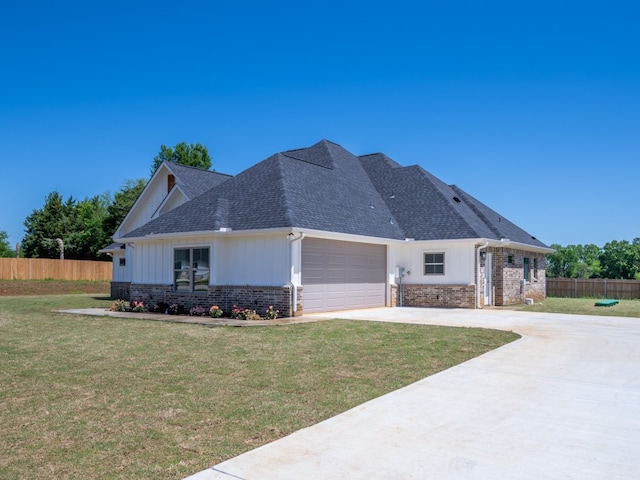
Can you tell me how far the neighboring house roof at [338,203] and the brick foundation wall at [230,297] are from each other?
6.79 ft

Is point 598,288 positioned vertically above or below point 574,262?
below

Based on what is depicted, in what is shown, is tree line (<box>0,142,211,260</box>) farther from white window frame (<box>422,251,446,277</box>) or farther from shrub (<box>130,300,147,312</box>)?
white window frame (<box>422,251,446,277</box>)

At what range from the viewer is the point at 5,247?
63188 millimetres

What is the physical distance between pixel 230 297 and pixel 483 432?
12.8 m

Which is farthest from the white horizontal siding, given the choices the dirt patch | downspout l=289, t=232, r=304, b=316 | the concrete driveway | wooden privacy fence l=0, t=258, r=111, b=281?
wooden privacy fence l=0, t=258, r=111, b=281

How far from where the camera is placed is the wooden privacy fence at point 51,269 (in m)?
35.6

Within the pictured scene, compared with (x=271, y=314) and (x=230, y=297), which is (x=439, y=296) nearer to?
(x=271, y=314)

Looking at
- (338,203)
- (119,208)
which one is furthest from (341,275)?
(119,208)

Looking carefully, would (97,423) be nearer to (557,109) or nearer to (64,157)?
(557,109)

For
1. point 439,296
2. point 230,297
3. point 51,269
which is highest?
point 51,269

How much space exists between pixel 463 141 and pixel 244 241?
13205 millimetres

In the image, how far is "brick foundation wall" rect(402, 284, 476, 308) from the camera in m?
21.2

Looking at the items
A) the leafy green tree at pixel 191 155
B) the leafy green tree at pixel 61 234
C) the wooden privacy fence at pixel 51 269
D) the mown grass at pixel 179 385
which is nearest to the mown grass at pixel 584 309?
the mown grass at pixel 179 385

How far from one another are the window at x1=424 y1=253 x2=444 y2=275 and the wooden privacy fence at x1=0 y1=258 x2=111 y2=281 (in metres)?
28.9
